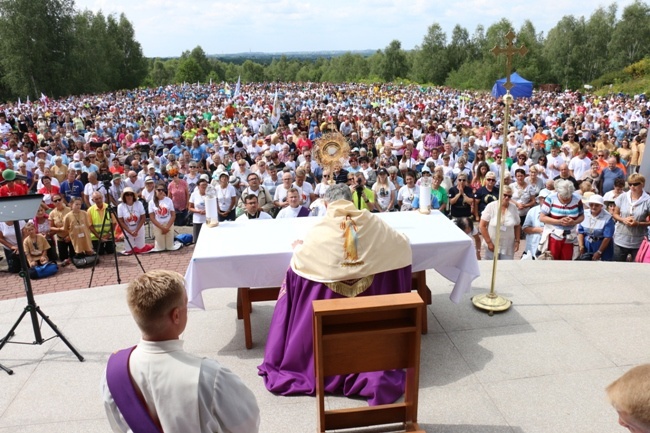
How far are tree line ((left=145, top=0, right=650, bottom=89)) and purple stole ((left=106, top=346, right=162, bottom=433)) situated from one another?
4566cm

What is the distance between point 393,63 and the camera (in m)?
81.2

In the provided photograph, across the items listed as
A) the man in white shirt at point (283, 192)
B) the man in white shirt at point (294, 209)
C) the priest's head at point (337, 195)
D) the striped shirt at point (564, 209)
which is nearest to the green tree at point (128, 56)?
the man in white shirt at point (283, 192)

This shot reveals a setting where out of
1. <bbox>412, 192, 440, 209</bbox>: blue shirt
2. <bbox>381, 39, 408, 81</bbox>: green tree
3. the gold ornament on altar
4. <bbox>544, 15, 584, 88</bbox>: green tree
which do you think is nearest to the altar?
the gold ornament on altar

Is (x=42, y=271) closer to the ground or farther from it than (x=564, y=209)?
closer to the ground

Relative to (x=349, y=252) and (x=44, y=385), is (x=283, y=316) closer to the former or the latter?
(x=349, y=252)

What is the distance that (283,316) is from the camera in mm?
3953

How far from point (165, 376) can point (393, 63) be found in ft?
273

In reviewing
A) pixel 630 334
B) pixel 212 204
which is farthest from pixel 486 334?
pixel 212 204

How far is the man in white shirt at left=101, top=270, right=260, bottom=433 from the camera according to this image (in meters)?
1.88

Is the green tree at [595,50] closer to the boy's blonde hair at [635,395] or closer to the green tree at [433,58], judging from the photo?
the green tree at [433,58]

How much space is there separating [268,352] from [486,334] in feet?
6.14

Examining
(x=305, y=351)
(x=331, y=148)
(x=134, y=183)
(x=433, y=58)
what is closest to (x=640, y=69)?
(x=433, y=58)

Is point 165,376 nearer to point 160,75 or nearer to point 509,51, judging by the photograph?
point 509,51

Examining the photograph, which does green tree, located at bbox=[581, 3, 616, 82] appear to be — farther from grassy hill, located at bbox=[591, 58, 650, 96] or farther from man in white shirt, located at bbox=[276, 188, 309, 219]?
man in white shirt, located at bbox=[276, 188, 309, 219]
